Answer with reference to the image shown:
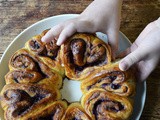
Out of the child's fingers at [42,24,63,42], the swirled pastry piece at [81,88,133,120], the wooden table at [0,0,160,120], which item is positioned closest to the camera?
the swirled pastry piece at [81,88,133,120]

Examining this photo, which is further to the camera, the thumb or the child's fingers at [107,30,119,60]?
the child's fingers at [107,30,119,60]

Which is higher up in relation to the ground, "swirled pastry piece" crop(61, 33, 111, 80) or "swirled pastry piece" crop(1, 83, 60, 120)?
"swirled pastry piece" crop(61, 33, 111, 80)

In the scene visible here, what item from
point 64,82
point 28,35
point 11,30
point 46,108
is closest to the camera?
point 46,108

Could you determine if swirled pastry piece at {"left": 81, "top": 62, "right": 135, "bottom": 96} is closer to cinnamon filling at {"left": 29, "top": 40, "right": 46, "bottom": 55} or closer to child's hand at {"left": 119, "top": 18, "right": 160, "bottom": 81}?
child's hand at {"left": 119, "top": 18, "right": 160, "bottom": 81}

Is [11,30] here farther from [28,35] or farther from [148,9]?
[148,9]

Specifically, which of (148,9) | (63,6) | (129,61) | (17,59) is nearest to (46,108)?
(17,59)

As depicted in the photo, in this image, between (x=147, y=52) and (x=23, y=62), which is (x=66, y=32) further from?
(x=147, y=52)

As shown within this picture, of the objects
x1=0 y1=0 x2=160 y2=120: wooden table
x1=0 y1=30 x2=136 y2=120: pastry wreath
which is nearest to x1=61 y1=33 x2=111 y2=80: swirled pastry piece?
x1=0 y1=30 x2=136 y2=120: pastry wreath

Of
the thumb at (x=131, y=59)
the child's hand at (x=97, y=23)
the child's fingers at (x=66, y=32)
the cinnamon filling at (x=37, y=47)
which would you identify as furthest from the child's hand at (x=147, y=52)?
the cinnamon filling at (x=37, y=47)
